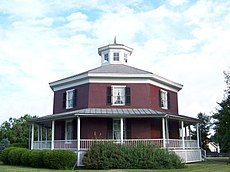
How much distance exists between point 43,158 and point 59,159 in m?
1.57

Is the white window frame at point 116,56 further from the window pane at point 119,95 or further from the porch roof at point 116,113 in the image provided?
the porch roof at point 116,113

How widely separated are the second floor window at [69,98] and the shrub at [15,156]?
5.51m

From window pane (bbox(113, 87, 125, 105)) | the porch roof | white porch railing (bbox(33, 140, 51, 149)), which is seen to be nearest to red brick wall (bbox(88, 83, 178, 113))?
window pane (bbox(113, 87, 125, 105))

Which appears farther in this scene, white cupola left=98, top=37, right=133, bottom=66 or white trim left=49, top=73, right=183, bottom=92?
white cupola left=98, top=37, right=133, bottom=66

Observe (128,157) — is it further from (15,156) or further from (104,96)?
(15,156)

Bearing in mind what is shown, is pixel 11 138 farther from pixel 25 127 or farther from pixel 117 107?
pixel 117 107

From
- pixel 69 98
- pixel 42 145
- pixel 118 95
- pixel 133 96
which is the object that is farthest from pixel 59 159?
pixel 133 96

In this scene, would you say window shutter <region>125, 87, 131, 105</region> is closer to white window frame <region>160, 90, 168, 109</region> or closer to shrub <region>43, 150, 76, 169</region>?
white window frame <region>160, 90, 168, 109</region>

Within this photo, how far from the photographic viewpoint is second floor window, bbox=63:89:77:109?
29.0m

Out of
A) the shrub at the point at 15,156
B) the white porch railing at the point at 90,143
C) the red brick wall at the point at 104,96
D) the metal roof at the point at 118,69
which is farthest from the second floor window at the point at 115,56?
the shrub at the point at 15,156

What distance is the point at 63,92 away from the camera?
30188mm

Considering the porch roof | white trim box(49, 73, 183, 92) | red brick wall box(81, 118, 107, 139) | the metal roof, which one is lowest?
red brick wall box(81, 118, 107, 139)

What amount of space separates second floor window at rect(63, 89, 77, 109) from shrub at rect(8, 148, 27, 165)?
18.1 ft

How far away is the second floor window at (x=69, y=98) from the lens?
95.0 ft
